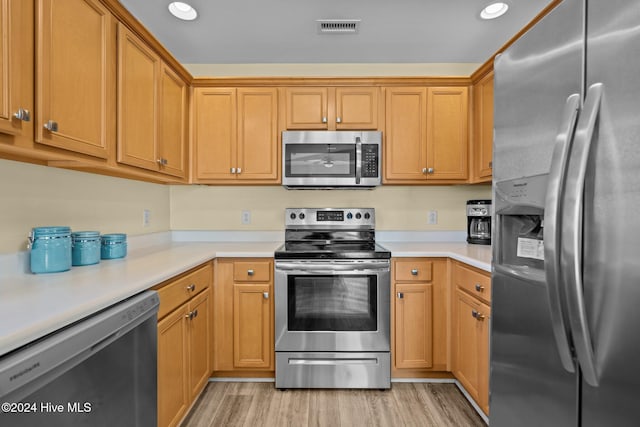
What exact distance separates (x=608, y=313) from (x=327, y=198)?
7.31 feet

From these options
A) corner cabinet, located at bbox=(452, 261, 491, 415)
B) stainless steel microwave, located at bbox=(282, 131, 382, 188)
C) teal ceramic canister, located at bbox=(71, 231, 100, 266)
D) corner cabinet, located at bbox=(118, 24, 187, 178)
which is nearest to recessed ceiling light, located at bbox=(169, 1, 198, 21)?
corner cabinet, located at bbox=(118, 24, 187, 178)

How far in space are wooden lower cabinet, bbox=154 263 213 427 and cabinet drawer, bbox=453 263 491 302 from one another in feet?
5.28

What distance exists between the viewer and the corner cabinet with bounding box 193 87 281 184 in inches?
103

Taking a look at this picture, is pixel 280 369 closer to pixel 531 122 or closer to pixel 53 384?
pixel 53 384

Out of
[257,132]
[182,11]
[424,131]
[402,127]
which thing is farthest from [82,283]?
[424,131]

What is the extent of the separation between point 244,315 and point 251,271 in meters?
0.31

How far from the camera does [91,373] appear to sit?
0.98 m

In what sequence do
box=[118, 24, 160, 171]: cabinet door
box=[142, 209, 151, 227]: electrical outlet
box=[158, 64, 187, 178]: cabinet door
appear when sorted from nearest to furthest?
1. box=[118, 24, 160, 171]: cabinet door
2. box=[158, 64, 187, 178]: cabinet door
3. box=[142, 209, 151, 227]: electrical outlet

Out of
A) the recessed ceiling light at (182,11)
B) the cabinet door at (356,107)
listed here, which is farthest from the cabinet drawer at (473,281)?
the recessed ceiling light at (182,11)

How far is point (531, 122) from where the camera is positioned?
40.9 inches

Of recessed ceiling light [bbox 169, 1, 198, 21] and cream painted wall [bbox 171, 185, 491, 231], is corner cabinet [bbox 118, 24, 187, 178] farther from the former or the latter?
cream painted wall [bbox 171, 185, 491, 231]

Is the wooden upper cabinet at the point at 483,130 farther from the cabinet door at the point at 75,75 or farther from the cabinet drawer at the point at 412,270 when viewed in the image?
the cabinet door at the point at 75,75

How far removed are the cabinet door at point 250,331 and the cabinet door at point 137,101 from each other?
1032 millimetres

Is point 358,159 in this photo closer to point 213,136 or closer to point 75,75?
point 213,136
